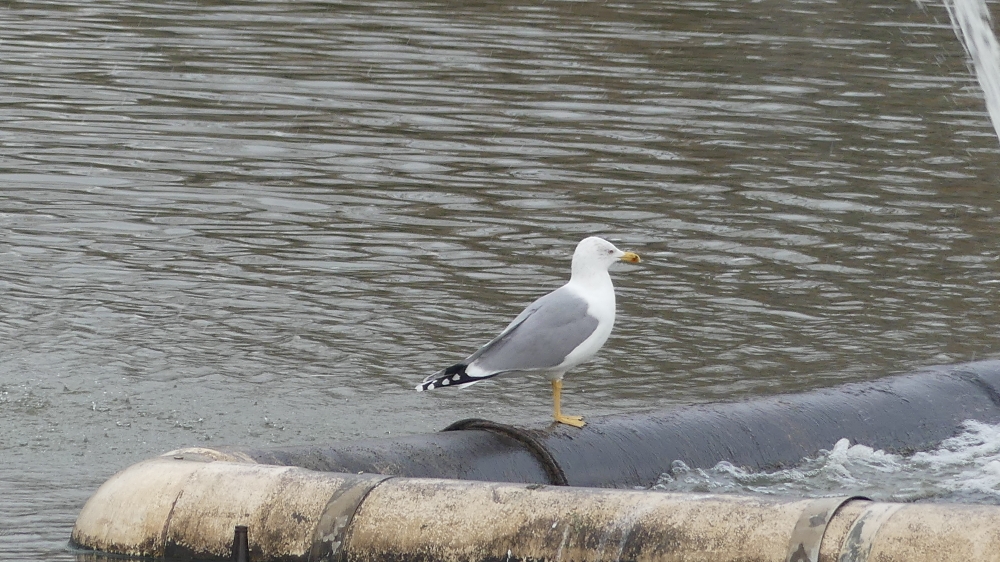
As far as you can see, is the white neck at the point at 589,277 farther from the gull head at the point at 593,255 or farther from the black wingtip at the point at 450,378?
the black wingtip at the point at 450,378

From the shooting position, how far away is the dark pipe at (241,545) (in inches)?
239

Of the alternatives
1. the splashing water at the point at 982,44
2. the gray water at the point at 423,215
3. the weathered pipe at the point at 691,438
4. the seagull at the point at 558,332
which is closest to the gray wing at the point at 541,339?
the seagull at the point at 558,332

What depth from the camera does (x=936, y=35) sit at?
74.3ft

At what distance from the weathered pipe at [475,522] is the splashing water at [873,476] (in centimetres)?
180

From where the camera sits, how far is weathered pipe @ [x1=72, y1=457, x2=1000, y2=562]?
541cm

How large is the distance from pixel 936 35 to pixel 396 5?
23.7ft

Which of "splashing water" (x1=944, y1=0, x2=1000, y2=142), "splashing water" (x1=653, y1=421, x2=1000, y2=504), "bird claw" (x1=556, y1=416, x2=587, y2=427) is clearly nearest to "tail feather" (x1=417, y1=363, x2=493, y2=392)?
"bird claw" (x1=556, y1=416, x2=587, y2=427)

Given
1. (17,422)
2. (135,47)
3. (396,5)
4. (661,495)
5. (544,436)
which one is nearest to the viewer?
(661,495)

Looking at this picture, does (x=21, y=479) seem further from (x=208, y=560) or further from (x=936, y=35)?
(x=936, y=35)

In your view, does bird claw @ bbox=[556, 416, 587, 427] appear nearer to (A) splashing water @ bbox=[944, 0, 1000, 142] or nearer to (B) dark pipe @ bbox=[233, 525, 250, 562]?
(B) dark pipe @ bbox=[233, 525, 250, 562]

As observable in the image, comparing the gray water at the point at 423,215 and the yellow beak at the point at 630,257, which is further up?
the yellow beak at the point at 630,257

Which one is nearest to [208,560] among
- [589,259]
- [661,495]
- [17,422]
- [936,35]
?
[661,495]

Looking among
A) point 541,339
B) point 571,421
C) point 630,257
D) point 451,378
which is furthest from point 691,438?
point 451,378

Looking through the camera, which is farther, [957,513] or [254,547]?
[254,547]
